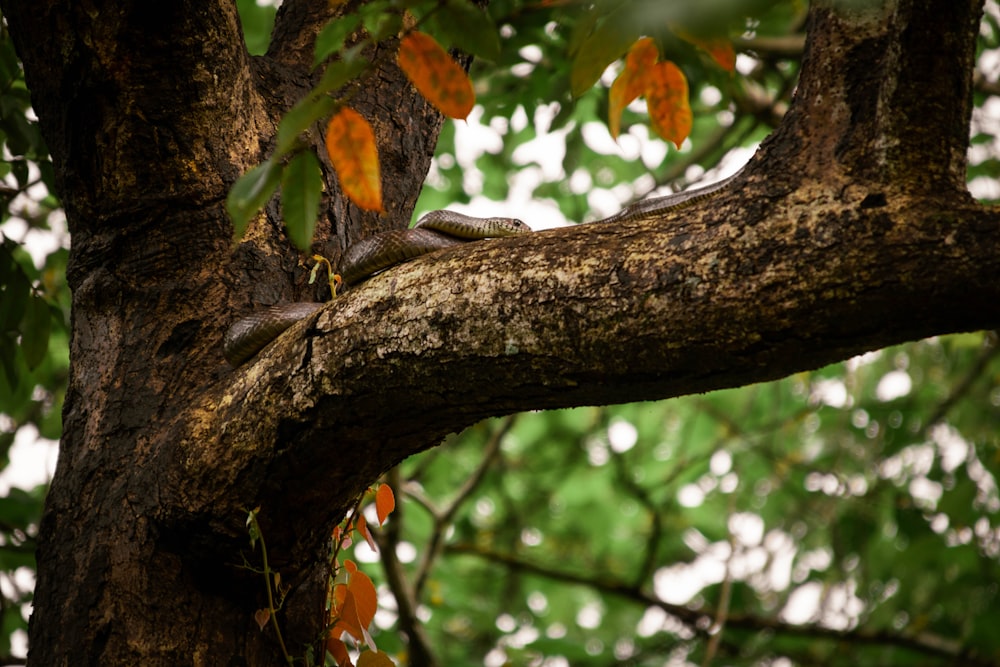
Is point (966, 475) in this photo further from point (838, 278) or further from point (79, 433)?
point (79, 433)

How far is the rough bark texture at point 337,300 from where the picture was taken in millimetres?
1691

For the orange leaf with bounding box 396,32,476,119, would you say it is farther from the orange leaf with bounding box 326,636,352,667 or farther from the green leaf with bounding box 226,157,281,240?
the orange leaf with bounding box 326,636,352,667

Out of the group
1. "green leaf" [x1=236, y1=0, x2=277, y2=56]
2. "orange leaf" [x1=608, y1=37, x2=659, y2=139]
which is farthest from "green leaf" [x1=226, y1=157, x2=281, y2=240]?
"green leaf" [x1=236, y1=0, x2=277, y2=56]

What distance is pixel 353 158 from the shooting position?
66.3 inches

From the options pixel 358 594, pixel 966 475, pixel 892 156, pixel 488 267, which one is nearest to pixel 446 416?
pixel 488 267

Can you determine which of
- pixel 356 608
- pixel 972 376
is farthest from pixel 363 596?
pixel 972 376

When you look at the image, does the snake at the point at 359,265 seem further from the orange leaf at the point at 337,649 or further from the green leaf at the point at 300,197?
the orange leaf at the point at 337,649

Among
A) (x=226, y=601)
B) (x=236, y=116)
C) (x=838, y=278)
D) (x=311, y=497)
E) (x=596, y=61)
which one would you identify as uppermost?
(x=236, y=116)

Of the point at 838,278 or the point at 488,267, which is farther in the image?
the point at 488,267

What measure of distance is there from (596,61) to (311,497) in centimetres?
117

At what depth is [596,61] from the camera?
1881 millimetres

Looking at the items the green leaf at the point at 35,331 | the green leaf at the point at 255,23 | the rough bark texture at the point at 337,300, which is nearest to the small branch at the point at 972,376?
the rough bark texture at the point at 337,300

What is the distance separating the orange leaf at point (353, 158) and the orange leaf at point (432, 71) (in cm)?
14

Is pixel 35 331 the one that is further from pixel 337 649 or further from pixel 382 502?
pixel 337 649
